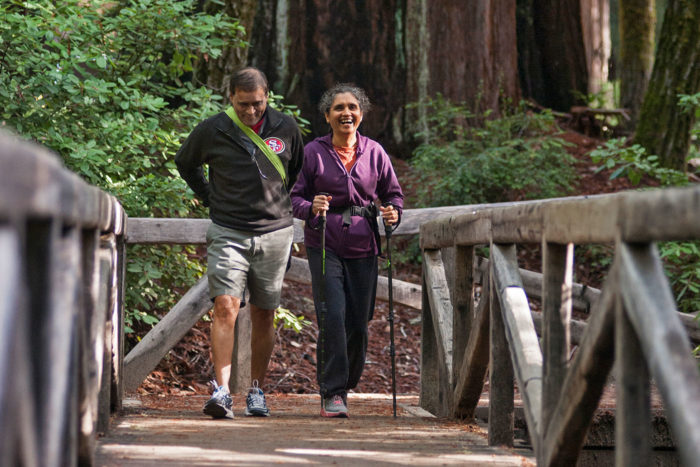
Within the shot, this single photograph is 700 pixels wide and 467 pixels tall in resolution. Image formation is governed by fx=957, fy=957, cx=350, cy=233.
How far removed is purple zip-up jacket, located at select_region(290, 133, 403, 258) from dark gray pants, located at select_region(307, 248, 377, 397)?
8 centimetres

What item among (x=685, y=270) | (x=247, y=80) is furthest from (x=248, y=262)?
(x=685, y=270)

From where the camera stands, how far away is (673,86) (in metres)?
12.4

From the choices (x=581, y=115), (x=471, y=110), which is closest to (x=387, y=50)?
(x=471, y=110)

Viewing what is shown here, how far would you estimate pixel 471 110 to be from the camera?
45.6ft

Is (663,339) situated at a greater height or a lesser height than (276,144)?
lesser

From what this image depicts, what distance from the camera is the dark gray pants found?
19.3 feet

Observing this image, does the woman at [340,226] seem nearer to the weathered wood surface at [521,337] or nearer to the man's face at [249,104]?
the man's face at [249,104]

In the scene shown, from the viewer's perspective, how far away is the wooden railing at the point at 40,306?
5.58 ft

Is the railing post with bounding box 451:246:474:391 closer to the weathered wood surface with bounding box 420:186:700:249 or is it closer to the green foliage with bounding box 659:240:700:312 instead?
the weathered wood surface with bounding box 420:186:700:249

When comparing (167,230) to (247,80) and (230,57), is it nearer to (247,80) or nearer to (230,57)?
(247,80)

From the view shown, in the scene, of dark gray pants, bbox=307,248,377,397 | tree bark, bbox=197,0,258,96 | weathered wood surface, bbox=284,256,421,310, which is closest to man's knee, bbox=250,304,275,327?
dark gray pants, bbox=307,248,377,397

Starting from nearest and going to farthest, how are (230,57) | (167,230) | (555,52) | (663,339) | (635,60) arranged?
1. (663,339)
2. (167,230)
3. (230,57)
4. (635,60)
5. (555,52)

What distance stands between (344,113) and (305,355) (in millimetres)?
4404

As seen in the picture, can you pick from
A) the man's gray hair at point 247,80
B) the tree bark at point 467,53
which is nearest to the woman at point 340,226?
the man's gray hair at point 247,80
